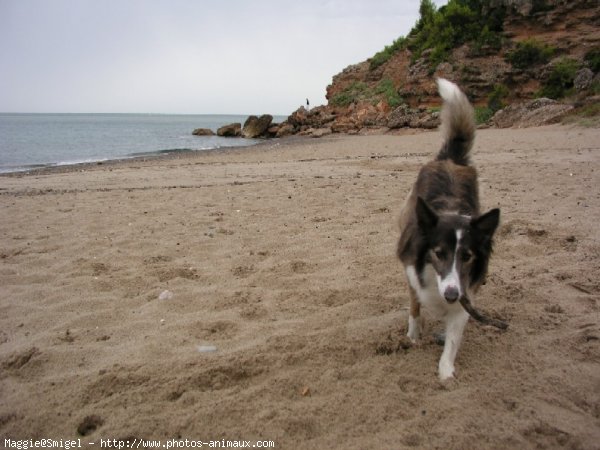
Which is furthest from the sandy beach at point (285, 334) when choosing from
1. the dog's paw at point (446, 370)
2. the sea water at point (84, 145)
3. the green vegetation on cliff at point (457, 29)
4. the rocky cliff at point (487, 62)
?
the green vegetation on cliff at point (457, 29)

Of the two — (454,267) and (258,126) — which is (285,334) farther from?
(258,126)

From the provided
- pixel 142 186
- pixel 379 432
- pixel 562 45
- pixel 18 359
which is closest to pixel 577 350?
pixel 379 432

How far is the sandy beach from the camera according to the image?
2.62 m

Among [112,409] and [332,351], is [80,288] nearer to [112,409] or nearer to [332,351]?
A: [112,409]

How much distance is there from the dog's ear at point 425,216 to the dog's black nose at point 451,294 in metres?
0.47

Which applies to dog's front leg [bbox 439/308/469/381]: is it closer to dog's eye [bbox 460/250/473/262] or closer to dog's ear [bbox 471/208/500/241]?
dog's eye [bbox 460/250/473/262]

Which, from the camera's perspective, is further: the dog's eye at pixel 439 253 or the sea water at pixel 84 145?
the sea water at pixel 84 145

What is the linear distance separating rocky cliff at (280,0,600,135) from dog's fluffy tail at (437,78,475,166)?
832 inches

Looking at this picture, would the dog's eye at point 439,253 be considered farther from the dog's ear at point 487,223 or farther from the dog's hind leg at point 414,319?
the dog's hind leg at point 414,319

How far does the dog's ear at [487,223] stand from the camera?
2.88 meters

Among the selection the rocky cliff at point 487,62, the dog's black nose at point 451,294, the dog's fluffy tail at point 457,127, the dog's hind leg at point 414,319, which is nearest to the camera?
the dog's black nose at point 451,294

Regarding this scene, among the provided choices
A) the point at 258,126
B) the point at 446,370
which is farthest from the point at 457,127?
the point at 258,126

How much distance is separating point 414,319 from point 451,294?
2.75ft

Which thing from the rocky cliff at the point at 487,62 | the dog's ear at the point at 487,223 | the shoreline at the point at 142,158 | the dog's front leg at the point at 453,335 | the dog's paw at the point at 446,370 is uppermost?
the rocky cliff at the point at 487,62
